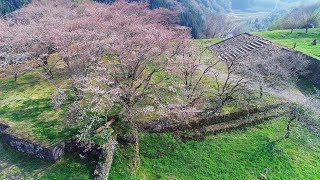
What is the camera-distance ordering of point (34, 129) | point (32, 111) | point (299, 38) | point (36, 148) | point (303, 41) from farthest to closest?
1. point (299, 38)
2. point (303, 41)
3. point (32, 111)
4. point (34, 129)
5. point (36, 148)

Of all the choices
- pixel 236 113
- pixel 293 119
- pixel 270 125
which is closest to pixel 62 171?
pixel 236 113

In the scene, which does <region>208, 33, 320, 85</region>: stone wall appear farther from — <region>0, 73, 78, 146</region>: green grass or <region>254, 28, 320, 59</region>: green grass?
<region>0, 73, 78, 146</region>: green grass

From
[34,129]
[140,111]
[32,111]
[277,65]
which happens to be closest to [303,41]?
[277,65]

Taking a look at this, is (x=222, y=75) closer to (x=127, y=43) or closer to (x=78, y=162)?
(x=127, y=43)

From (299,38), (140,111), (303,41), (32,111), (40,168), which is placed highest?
(140,111)

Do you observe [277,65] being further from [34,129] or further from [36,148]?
[36,148]

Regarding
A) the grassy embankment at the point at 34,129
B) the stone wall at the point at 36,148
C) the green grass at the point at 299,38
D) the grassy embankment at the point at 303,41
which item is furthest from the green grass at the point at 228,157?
the green grass at the point at 299,38
